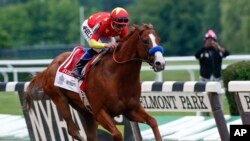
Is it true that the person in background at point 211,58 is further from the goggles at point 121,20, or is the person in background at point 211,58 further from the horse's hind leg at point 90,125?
the goggles at point 121,20

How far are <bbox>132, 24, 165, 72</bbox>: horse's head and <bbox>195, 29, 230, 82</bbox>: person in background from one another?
5.99 m

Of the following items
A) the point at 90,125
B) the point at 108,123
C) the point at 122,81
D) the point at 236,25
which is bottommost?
the point at 236,25

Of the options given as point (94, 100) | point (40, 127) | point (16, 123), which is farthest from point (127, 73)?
point (16, 123)

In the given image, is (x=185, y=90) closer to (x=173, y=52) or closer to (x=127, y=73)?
(x=127, y=73)

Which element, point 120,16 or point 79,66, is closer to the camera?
point 120,16

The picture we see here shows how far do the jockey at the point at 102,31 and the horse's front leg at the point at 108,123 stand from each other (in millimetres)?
629

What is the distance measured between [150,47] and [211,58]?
6.33 m

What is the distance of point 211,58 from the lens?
14.0 meters

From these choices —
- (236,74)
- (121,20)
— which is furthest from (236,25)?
(121,20)

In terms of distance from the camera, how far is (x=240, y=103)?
7.59 m

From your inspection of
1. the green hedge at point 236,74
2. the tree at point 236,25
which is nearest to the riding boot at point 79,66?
the green hedge at point 236,74

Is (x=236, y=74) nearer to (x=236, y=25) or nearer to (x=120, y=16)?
(x=120, y=16)

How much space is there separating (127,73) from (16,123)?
276 centimetres

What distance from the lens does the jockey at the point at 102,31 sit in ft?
27.1
